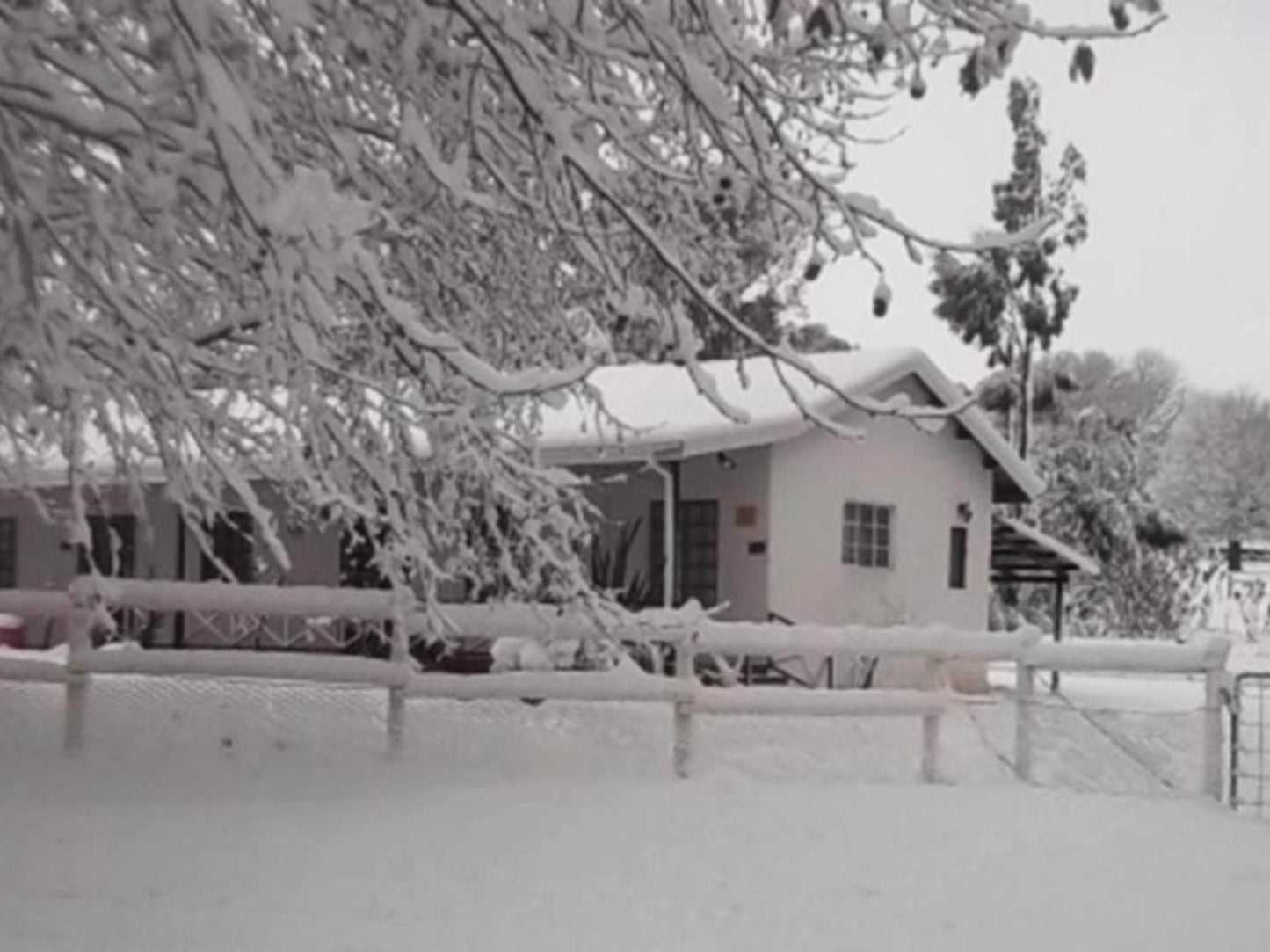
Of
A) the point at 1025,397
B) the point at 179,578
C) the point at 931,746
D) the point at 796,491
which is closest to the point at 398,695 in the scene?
the point at 931,746

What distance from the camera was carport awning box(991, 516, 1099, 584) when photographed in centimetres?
2314

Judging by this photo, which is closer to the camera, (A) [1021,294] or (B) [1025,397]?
(B) [1025,397]

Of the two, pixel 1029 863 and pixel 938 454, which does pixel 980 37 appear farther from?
pixel 938 454

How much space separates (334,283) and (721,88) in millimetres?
1325

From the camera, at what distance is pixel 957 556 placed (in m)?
20.4

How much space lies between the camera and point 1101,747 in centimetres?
1137

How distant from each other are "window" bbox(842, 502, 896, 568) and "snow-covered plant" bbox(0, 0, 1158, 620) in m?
10.9

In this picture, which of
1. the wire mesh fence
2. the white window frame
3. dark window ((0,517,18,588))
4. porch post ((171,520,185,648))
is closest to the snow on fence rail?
the wire mesh fence

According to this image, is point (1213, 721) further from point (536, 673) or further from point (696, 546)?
point (696, 546)

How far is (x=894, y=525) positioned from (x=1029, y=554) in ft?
16.7

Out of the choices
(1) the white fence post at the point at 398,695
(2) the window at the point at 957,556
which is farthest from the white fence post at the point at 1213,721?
(2) the window at the point at 957,556

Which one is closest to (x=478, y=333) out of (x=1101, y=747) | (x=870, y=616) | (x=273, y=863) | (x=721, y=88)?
(x=273, y=863)

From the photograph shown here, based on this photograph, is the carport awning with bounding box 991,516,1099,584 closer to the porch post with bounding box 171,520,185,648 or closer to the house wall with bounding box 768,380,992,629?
the house wall with bounding box 768,380,992,629

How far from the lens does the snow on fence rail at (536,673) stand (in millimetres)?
9109
